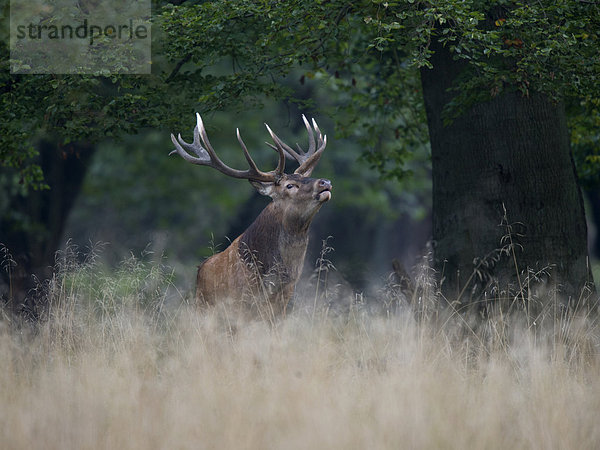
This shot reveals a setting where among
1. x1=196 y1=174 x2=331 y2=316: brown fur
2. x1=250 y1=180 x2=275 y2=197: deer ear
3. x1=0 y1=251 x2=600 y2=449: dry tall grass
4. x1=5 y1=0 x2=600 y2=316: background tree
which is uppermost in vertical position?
x1=5 y1=0 x2=600 y2=316: background tree

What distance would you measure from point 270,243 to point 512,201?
2.48 meters

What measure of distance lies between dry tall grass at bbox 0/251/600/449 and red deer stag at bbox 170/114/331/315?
1331mm

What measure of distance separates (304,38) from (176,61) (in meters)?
1.56

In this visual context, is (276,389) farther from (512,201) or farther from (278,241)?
(512,201)

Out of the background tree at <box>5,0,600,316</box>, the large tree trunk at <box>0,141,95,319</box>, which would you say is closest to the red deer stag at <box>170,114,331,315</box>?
the background tree at <box>5,0,600,316</box>

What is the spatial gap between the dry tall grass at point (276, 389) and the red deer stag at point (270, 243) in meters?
1.33

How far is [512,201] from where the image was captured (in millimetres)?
8219

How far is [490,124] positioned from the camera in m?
8.39

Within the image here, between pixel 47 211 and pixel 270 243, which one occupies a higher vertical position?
pixel 270 243

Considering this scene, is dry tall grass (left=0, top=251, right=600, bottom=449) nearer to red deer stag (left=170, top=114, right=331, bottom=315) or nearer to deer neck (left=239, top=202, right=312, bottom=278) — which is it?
red deer stag (left=170, top=114, right=331, bottom=315)

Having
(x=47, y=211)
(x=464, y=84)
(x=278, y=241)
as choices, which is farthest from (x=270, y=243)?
(x=47, y=211)

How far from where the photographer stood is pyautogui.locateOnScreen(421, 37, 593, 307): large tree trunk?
8117 mm

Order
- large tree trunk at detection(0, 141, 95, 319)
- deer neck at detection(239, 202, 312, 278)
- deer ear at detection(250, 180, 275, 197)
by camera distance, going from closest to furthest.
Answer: deer neck at detection(239, 202, 312, 278) < deer ear at detection(250, 180, 275, 197) < large tree trunk at detection(0, 141, 95, 319)

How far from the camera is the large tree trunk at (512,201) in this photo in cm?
812
